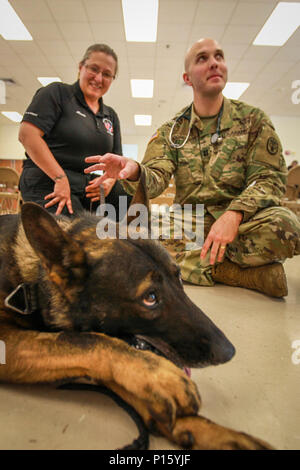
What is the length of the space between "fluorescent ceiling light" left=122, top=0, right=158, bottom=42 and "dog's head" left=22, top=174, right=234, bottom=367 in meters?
5.05

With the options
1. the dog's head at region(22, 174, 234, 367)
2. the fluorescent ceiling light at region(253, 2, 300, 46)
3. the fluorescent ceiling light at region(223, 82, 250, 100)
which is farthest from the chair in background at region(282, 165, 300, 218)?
the dog's head at region(22, 174, 234, 367)

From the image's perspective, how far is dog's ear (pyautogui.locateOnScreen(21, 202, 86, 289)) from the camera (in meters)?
0.72

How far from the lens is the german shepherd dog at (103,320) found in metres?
0.62

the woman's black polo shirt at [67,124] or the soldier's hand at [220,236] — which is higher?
the woman's black polo shirt at [67,124]

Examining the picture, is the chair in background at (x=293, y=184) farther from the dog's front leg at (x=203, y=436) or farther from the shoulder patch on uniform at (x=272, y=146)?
the dog's front leg at (x=203, y=436)

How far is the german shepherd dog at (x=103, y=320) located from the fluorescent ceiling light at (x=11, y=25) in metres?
5.69

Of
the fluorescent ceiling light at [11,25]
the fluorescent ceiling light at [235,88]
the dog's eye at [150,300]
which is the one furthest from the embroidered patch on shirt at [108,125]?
the fluorescent ceiling light at [235,88]

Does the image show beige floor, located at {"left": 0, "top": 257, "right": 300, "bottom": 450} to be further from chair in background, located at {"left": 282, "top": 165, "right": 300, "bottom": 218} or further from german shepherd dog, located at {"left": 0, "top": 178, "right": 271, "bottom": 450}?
chair in background, located at {"left": 282, "top": 165, "right": 300, "bottom": 218}

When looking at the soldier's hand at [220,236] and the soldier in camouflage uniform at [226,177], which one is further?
the soldier in camouflage uniform at [226,177]

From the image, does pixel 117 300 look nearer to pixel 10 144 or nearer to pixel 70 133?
pixel 70 133

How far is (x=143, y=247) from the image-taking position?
87cm

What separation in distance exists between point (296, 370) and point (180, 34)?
590 centimetres
